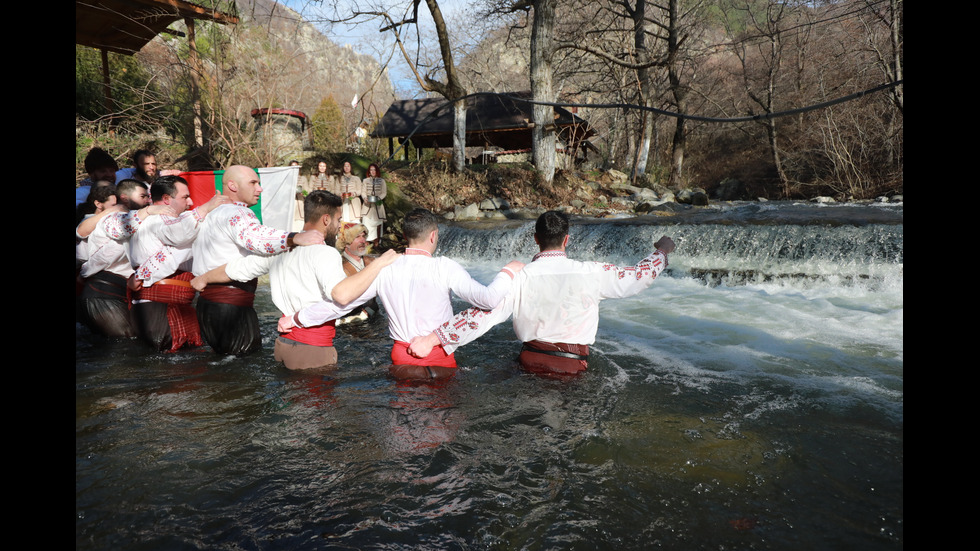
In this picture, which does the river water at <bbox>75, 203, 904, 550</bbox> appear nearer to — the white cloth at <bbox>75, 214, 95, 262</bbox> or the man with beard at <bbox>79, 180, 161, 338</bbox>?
the man with beard at <bbox>79, 180, 161, 338</bbox>

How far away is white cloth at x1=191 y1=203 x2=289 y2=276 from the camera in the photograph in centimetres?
378

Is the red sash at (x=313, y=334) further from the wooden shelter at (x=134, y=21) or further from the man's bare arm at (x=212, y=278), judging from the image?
the wooden shelter at (x=134, y=21)

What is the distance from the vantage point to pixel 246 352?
458 centimetres

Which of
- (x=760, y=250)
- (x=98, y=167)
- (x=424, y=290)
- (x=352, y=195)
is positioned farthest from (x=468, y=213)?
(x=424, y=290)

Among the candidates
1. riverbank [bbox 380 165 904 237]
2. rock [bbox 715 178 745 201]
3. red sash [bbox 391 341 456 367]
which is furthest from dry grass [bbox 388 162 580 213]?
red sash [bbox 391 341 456 367]

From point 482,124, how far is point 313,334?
19020mm

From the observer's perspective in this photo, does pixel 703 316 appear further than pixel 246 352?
Yes

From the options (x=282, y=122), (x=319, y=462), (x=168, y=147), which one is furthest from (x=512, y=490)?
(x=282, y=122)

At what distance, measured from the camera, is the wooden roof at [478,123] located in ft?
69.2

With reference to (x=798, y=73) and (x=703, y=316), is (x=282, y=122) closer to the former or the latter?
(x=703, y=316)

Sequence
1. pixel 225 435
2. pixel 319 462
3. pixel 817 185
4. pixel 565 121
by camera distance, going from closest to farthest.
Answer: pixel 319 462 → pixel 225 435 → pixel 817 185 → pixel 565 121

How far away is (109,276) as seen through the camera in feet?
17.1

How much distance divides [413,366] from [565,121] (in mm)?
19062

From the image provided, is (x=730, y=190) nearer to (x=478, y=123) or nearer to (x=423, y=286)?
(x=478, y=123)
